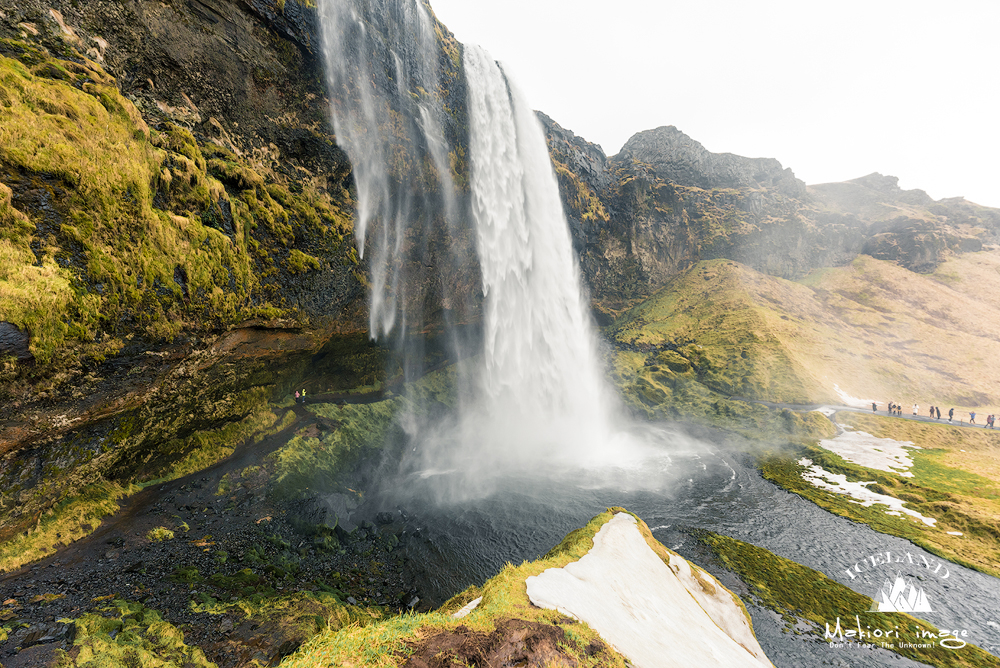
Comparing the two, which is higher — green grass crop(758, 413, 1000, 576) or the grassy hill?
the grassy hill

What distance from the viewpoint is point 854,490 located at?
64.2 ft

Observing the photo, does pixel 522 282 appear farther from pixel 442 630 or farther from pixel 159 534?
pixel 442 630

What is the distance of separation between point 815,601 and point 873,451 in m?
21.5

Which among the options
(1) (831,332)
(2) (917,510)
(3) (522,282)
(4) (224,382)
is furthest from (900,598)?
(1) (831,332)

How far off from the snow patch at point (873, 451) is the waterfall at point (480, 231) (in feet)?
52.3

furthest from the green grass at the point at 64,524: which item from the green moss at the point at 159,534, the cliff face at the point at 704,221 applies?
the cliff face at the point at 704,221

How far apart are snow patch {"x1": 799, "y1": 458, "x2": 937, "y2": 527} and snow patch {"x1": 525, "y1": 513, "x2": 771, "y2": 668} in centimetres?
1388

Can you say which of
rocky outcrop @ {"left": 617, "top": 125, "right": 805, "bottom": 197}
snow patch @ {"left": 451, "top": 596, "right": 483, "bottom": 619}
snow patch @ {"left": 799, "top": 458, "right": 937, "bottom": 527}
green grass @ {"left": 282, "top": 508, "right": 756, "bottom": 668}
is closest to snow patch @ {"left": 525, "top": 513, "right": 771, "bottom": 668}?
green grass @ {"left": 282, "top": 508, "right": 756, "bottom": 668}

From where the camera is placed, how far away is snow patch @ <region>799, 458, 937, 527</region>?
56.3 feet

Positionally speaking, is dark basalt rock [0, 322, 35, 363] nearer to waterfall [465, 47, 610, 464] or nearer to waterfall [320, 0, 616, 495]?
waterfall [320, 0, 616, 495]

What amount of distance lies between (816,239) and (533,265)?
194 ft

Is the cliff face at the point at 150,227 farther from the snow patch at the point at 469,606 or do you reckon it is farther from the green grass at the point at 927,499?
the green grass at the point at 927,499

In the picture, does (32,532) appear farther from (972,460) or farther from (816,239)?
(816,239)

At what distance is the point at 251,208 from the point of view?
50.7 feet
